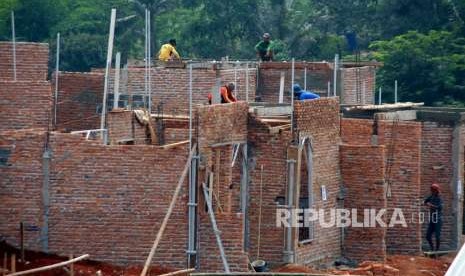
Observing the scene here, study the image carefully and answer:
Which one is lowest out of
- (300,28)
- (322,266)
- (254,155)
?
(322,266)

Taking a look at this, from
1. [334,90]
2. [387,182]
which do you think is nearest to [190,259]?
[387,182]

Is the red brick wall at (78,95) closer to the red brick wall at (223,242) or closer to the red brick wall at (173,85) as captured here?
the red brick wall at (173,85)

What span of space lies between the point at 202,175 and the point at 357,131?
653 centimetres

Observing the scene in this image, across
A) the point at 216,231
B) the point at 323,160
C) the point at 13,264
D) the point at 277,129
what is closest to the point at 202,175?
the point at 216,231

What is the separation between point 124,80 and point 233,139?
6220mm

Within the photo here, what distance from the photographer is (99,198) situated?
70.2 feet

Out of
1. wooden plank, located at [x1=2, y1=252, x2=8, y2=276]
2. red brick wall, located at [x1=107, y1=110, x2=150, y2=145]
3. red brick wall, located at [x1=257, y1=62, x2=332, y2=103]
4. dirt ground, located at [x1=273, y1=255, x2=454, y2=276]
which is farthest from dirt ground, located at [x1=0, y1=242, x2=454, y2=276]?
red brick wall, located at [x1=257, y1=62, x2=332, y2=103]

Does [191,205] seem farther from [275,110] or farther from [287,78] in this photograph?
[287,78]

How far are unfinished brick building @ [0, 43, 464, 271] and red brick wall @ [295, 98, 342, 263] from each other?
0.11ft

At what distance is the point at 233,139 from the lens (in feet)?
74.9

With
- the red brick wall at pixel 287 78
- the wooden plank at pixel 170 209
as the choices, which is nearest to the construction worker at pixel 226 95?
the wooden plank at pixel 170 209

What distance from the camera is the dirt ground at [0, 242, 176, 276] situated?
20.4 m

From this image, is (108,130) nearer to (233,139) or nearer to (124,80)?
(233,139)

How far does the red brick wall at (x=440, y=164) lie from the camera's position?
2842 cm
